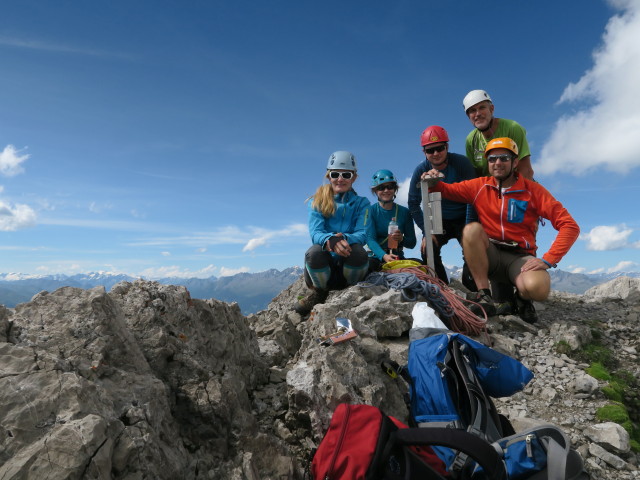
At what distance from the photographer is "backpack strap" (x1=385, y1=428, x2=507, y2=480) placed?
305 centimetres

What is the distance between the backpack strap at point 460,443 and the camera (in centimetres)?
305

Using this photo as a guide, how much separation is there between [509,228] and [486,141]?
7.68 ft

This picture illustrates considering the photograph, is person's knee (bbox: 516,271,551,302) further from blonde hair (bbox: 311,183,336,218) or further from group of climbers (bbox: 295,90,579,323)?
blonde hair (bbox: 311,183,336,218)

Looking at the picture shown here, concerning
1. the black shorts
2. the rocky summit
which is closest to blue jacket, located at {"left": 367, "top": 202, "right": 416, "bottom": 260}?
the black shorts

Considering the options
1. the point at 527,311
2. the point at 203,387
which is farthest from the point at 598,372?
the point at 203,387

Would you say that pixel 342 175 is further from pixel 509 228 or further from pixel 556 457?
pixel 556 457

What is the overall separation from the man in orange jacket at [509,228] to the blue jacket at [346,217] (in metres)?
1.79

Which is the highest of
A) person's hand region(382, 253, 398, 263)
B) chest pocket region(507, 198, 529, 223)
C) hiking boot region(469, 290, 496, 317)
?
chest pocket region(507, 198, 529, 223)

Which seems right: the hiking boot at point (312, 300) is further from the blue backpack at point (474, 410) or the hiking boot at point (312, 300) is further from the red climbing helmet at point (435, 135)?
the red climbing helmet at point (435, 135)

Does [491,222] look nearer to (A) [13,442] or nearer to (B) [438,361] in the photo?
(B) [438,361]

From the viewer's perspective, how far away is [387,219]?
1027 cm

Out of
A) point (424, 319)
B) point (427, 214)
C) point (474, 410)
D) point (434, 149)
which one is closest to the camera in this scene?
point (474, 410)

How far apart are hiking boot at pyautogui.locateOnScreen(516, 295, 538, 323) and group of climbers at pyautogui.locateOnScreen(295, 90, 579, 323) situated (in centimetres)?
2

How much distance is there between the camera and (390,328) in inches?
277
